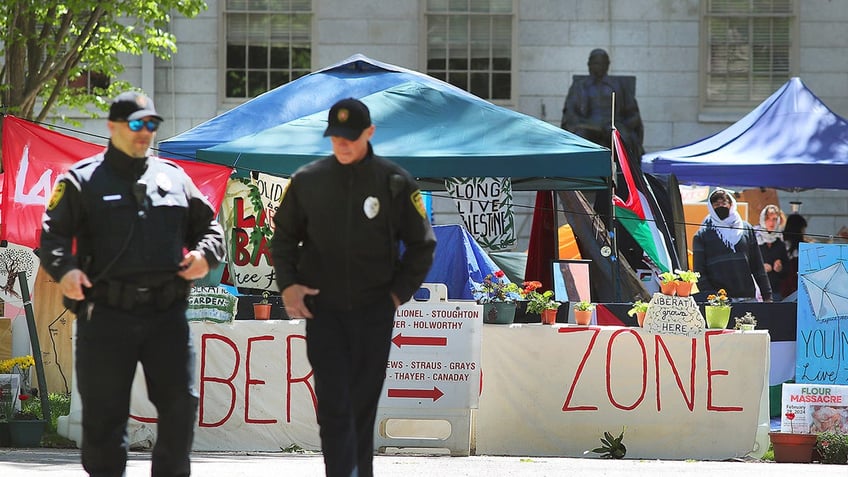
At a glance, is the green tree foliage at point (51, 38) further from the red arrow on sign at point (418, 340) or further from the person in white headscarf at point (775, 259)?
the person in white headscarf at point (775, 259)

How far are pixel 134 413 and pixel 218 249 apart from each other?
3.83 meters

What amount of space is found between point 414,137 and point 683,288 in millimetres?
2518

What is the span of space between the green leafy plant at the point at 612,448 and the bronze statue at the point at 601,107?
9.97 m

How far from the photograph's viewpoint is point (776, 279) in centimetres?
1414

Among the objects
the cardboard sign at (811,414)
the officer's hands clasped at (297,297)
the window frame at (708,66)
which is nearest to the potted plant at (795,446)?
the cardboard sign at (811,414)

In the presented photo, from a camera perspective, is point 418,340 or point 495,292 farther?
point 495,292

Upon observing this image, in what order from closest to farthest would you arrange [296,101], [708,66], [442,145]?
1. [442,145]
2. [296,101]
3. [708,66]

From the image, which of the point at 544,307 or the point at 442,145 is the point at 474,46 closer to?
the point at 442,145

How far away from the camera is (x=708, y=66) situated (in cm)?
2095

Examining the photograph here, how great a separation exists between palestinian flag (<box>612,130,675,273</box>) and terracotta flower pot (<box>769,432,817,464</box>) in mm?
3071

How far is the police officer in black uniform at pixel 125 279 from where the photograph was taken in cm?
519

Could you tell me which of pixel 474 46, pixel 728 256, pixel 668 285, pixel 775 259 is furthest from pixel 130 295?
pixel 474 46

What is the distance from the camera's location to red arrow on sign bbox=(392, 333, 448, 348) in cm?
892

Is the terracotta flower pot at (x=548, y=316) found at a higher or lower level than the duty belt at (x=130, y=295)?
lower
